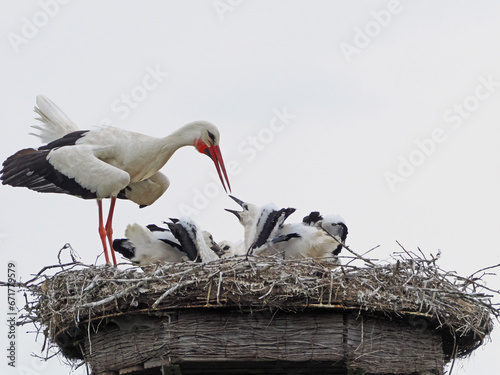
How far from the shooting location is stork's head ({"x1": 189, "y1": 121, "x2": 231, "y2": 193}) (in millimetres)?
8438

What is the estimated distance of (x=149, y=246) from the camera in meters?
8.25

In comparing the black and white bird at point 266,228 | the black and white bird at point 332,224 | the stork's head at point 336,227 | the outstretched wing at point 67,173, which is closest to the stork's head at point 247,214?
the black and white bird at point 266,228

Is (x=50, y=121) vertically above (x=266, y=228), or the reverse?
(x=50, y=121)

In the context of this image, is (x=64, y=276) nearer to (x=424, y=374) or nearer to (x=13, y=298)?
(x=13, y=298)

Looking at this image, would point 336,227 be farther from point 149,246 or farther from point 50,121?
point 50,121

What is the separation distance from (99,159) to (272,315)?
2909 millimetres

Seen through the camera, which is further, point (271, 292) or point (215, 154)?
point (215, 154)

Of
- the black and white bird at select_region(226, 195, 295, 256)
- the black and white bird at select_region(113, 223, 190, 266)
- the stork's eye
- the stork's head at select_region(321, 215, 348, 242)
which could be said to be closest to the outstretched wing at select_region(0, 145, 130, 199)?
the black and white bird at select_region(113, 223, 190, 266)

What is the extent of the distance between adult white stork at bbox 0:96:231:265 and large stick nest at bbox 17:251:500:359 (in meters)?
1.35

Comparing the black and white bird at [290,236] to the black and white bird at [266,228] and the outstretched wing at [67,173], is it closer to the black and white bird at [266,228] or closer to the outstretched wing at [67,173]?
the black and white bird at [266,228]

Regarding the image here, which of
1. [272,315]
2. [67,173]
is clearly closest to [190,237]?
[67,173]

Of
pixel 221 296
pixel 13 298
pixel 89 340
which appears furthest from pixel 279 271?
pixel 13 298

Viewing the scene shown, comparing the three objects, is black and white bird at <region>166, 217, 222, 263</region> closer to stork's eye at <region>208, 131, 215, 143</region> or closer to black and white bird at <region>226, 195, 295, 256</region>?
black and white bird at <region>226, 195, 295, 256</region>

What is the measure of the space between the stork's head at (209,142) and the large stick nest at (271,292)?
210cm
